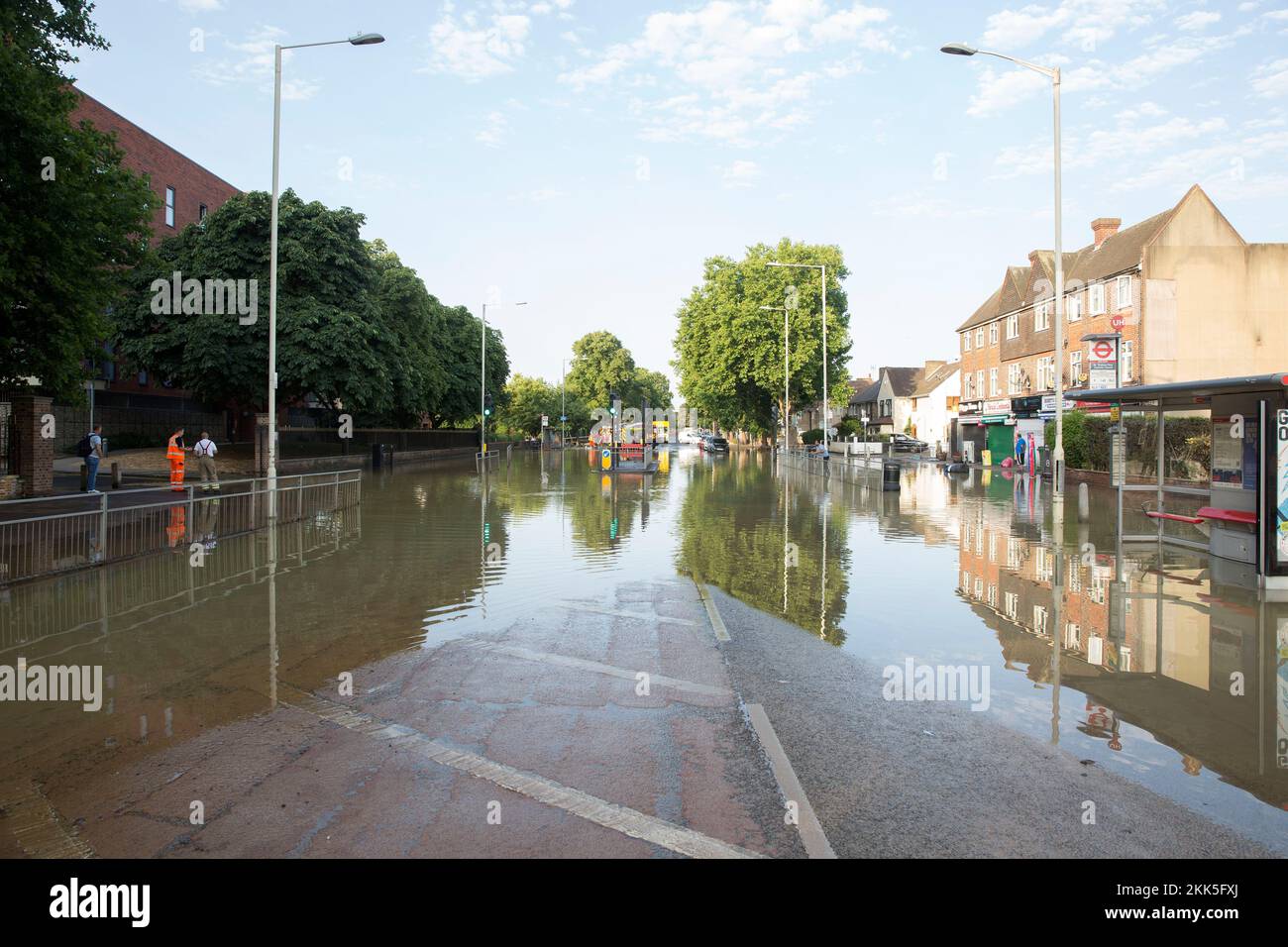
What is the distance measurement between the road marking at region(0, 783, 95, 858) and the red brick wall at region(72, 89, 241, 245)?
129 ft

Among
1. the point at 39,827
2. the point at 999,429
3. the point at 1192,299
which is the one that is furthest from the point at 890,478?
the point at 39,827

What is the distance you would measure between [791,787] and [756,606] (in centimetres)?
528

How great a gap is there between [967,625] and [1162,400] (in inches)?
312

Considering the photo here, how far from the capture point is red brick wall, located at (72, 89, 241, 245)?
39.7m

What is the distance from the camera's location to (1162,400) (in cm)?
1420

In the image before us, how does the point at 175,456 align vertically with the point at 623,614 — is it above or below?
above

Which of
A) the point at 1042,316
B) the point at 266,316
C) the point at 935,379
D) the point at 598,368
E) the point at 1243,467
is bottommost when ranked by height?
the point at 1243,467

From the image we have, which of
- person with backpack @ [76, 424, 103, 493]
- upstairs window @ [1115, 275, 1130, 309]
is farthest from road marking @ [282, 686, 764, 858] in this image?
upstairs window @ [1115, 275, 1130, 309]

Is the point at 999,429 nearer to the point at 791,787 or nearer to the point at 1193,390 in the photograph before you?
the point at 1193,390

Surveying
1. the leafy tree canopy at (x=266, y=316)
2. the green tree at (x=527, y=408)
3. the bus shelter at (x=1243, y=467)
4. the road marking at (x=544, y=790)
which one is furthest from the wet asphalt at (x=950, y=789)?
the green tree at (x=527, y=408)

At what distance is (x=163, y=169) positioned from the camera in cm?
4472

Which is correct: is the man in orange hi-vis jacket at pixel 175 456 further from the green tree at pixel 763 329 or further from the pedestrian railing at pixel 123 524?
the green tree at pixel 763 329
